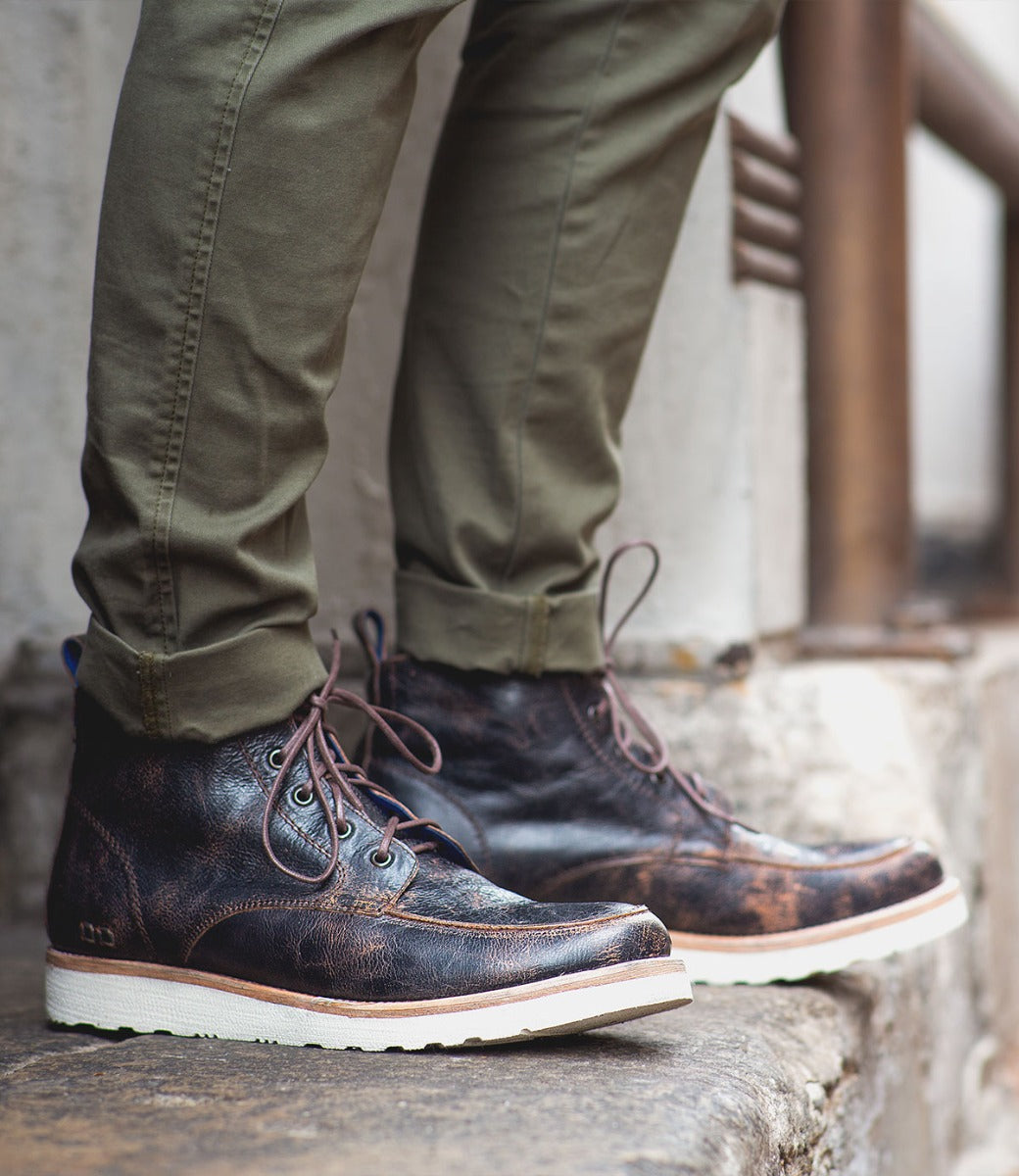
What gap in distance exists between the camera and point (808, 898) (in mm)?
916

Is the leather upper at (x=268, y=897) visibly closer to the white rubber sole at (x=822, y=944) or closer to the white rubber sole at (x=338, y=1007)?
the white rubber sole at (x=338, y=1007)

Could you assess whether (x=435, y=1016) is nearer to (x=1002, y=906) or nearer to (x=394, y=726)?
(x=394, y=726)


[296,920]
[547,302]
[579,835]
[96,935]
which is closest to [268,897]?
[296,920]

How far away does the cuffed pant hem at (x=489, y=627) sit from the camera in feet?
3.01

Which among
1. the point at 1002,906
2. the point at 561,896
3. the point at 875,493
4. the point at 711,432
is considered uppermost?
the point at 711,432

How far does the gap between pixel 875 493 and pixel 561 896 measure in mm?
947

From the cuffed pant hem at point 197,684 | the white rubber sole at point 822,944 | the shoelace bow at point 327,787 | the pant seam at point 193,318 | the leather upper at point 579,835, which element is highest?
the pant seam at point 193,318

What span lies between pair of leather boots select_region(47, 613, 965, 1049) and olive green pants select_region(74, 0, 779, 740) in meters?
0.04

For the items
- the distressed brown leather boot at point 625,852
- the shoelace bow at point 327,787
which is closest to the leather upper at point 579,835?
the distressed brown leather boot at point 625,852

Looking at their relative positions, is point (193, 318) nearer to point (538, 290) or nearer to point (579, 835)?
point (538, 290)

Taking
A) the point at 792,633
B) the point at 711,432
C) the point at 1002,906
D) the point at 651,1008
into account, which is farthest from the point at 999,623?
the point at 651,1008

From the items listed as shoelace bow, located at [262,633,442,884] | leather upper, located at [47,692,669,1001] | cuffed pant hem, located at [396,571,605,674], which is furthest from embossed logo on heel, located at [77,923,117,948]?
cuffed pant hem, located at [396,571,605,674]

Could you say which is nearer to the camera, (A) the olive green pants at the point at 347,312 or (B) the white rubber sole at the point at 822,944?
(A) the olive green pants at the point at 347,312

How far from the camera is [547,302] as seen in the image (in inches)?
35.9
